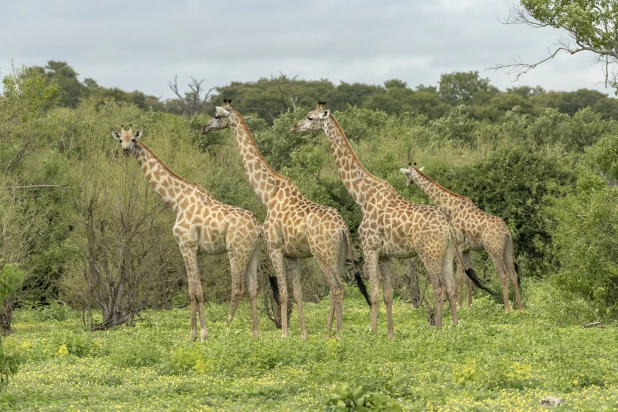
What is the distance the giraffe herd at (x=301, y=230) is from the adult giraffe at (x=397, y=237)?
18 millimetres

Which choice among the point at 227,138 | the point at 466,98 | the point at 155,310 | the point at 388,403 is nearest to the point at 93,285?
the point at 155,310

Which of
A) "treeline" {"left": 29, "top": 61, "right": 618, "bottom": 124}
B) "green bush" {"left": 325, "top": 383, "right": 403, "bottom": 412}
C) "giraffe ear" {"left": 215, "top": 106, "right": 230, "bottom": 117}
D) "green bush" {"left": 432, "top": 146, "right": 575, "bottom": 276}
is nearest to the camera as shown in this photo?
"green bush" {"left": 325, "top": 383, "right": 403, "bottom": 412}

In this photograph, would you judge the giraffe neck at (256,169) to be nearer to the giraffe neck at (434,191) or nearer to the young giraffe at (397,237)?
the young giraffe at (397,237)

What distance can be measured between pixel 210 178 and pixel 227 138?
18.4 meters

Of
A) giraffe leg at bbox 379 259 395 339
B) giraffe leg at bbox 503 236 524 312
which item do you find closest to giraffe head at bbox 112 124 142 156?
giraffe leg at bbox 379 259 395 339

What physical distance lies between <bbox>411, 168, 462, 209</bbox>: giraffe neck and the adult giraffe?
475cm

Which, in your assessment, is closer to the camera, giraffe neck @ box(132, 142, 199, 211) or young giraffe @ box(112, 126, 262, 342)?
young giraffe @ box(112, 126, 262, 342)

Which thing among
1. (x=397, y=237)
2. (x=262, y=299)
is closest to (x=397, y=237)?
(x=397, y=237)

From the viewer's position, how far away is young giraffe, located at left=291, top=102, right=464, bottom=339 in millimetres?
17047

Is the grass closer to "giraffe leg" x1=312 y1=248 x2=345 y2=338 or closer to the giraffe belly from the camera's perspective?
"giraffe leg" x1=312 y1=248 x2=345 y2=338

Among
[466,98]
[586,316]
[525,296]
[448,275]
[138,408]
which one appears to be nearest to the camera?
[138,408]

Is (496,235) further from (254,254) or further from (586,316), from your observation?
(254,254)

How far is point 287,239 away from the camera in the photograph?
17.8 m

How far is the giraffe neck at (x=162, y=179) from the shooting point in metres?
19.2
